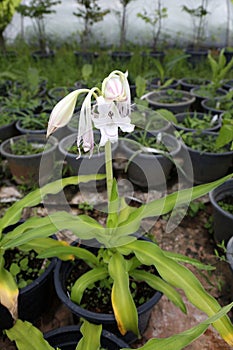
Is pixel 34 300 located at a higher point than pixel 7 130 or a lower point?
lower

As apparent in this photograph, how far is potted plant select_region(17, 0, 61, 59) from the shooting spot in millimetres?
4117

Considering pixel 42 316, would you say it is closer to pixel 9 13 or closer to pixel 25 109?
pixel 25 109

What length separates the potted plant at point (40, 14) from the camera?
13.5 ft

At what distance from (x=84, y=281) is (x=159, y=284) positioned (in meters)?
0.28

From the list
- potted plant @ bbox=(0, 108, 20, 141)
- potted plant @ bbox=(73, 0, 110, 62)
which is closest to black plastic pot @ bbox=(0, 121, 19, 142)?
potted plant @ bbox=(0, 108, 20, 141)

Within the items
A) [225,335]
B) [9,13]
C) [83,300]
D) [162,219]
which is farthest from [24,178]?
[9,13]

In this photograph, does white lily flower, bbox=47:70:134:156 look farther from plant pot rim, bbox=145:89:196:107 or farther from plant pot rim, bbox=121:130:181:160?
plant pot rim, bbox=145:89:196:107

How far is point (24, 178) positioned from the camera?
89.7 inches

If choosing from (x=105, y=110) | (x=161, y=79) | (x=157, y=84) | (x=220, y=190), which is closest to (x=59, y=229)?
(x=105, y=110)

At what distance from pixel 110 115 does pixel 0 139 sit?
1980mm

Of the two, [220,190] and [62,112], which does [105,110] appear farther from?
[220,190]

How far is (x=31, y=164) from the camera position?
7.30 ft

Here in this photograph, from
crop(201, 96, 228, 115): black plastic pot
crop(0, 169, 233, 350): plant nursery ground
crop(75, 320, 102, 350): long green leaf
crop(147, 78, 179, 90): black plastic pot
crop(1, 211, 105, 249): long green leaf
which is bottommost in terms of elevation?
crop(0, 169, 233, 350): plant nursery ground

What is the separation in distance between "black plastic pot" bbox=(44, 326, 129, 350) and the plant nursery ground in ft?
0.95
